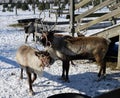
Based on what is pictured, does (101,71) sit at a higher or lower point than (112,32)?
lower

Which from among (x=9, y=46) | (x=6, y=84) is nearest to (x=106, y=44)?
(x=6, y=84)

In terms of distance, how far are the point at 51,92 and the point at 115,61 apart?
3167 millimetres

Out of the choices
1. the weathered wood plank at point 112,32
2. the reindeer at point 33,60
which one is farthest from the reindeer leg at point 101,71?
the reindeer at point 33,60

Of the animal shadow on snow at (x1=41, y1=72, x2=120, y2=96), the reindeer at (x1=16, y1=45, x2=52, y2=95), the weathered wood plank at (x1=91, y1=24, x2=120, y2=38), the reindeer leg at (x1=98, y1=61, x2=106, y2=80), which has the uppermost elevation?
the weathered wood plank at (x1=91, y1=24, x2=120, y2=38)

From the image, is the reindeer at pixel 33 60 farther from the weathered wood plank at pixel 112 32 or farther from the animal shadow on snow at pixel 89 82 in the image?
the weathered wood plank at pixel 112 32

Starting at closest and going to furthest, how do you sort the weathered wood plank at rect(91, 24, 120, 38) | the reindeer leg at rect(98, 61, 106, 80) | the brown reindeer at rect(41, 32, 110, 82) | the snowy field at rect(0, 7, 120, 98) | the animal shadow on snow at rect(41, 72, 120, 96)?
1. the snowy field at rect(0, 7, 120, 98)
2. the animal shadow on snow at rect(41, 72, 120, 96)
3. the brown reindeer at rect(41, 32, 110, 82)
4. the reindeer leg at rect(98, 61, 106, 80)
5. the weathered wood plank at rect(91, 24, 120, 38)

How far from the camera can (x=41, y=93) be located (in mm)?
6637

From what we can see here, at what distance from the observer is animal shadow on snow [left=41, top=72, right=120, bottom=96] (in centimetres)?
691

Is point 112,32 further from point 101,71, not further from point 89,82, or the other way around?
point 89,82

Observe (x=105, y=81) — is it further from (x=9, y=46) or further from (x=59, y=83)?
(x=9, y=46)

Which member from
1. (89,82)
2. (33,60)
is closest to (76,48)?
(89,82)

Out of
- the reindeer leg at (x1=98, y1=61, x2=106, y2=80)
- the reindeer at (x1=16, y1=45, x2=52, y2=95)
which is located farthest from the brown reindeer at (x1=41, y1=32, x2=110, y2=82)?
the reindeer at (x1=16, y1=45, x2=52, y2=95)

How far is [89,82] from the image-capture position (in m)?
7.40

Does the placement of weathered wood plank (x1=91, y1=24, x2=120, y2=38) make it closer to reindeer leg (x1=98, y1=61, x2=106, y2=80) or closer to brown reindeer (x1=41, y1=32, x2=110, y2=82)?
brown reindeer (x1=41, y1=32, x2=110, y2=82)
